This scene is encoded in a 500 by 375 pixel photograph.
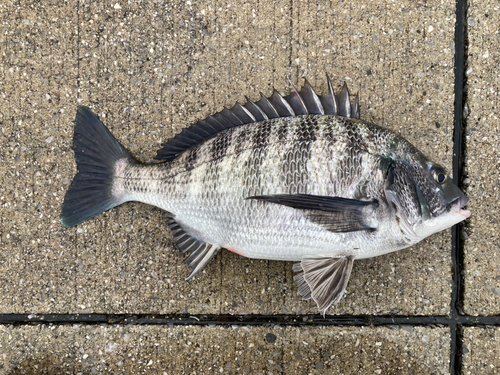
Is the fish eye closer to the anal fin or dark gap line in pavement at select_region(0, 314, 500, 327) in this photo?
dark gap line in pavement at select_region(0, 314, 500, 327)

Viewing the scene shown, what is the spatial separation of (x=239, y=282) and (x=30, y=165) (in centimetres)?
161

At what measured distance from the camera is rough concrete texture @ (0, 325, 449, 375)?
→ 2.35m

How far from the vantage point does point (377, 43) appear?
2436 mm

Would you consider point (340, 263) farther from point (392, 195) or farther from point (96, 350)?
point (96, 350)

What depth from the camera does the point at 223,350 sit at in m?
2.38

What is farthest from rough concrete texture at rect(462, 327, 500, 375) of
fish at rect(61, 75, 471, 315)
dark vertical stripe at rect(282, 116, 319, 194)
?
dark vertical stripe at rect(282, 116, 319, 194)

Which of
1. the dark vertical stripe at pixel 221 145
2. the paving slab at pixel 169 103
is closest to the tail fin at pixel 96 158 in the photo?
the paving slab at pixel 169 103

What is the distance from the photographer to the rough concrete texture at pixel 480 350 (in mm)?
2338

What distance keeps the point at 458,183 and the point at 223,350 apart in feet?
6.21

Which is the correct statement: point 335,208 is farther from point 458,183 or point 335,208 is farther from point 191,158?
point 458,183

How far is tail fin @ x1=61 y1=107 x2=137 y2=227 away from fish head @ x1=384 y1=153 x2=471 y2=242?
1545 millimetres

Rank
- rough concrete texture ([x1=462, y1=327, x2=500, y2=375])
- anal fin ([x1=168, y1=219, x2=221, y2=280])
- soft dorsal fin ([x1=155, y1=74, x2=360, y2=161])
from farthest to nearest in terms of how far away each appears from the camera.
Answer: rough concrete texture ([x1=462, y1=327, x2=500, y2=375]), anal fin ([x1=168, y1=219, x2=221, y2=280]), soft dorsal fin ([x1=155, y1=74, x2=360, y2=161])

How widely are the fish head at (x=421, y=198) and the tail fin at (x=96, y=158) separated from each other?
1545 mm

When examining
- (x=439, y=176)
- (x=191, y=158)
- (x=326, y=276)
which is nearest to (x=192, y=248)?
(x=191, y=158)
